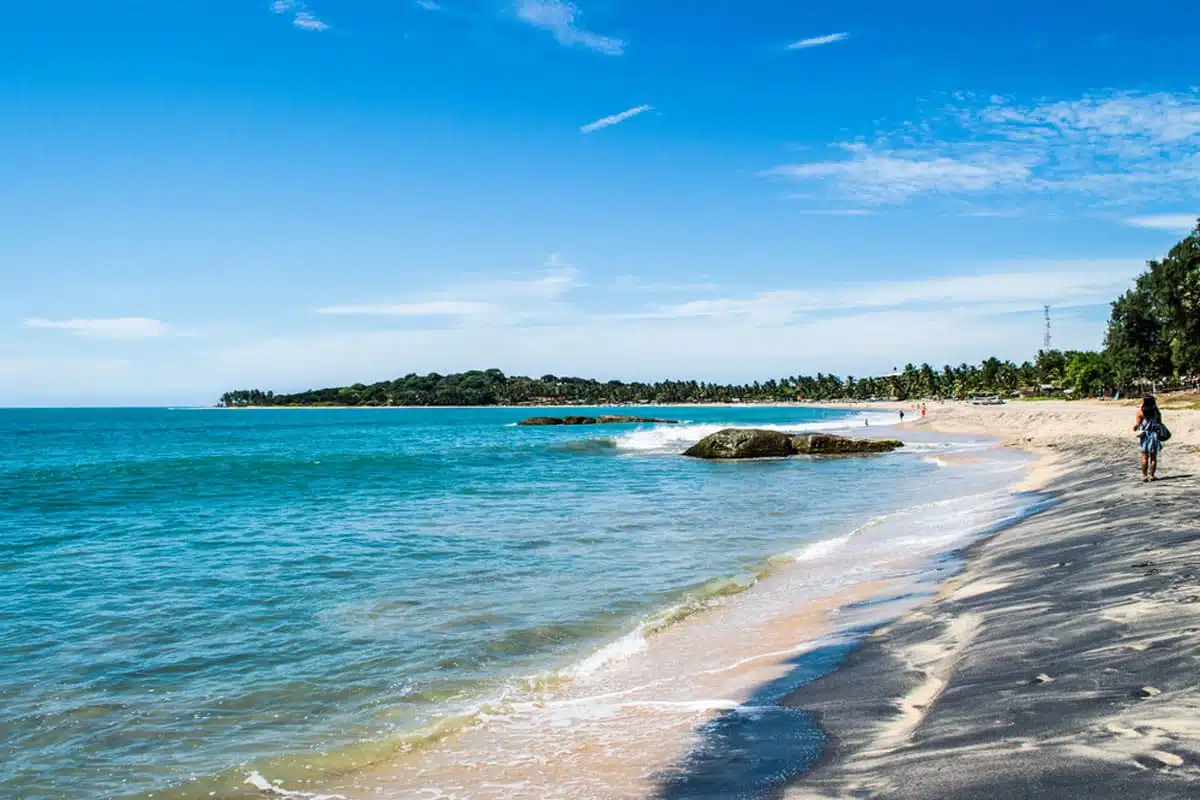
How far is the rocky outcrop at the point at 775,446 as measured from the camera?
153ft

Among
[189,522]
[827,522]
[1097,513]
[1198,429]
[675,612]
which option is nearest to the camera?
[675,612]

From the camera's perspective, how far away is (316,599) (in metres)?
12.9

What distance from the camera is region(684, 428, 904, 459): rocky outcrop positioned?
4650cm

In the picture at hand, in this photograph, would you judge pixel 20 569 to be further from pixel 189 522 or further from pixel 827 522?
pixel 827 522

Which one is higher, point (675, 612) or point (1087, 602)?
point (1087, 602)

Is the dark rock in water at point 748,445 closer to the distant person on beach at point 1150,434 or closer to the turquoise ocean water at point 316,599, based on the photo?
the turquoise ocean water at point 316,599

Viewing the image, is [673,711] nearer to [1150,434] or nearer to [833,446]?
[1150,434]

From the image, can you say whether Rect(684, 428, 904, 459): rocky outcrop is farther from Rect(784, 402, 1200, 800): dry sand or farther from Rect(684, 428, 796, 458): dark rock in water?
Rect(784, 402, 1200, 800): dry sand

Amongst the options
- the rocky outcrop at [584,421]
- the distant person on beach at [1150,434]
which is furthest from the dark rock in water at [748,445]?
the rocky outcrop at [584,421]

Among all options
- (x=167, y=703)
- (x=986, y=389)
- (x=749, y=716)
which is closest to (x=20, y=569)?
(x=167, y=703)

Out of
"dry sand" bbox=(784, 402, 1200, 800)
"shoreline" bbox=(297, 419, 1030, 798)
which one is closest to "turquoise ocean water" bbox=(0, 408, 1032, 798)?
"shoreline" bbox=(297, 419, 1030, 798)

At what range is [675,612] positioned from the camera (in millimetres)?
11578

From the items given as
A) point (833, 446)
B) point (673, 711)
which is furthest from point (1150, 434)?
point (833, 446)

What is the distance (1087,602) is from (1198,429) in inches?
1200
